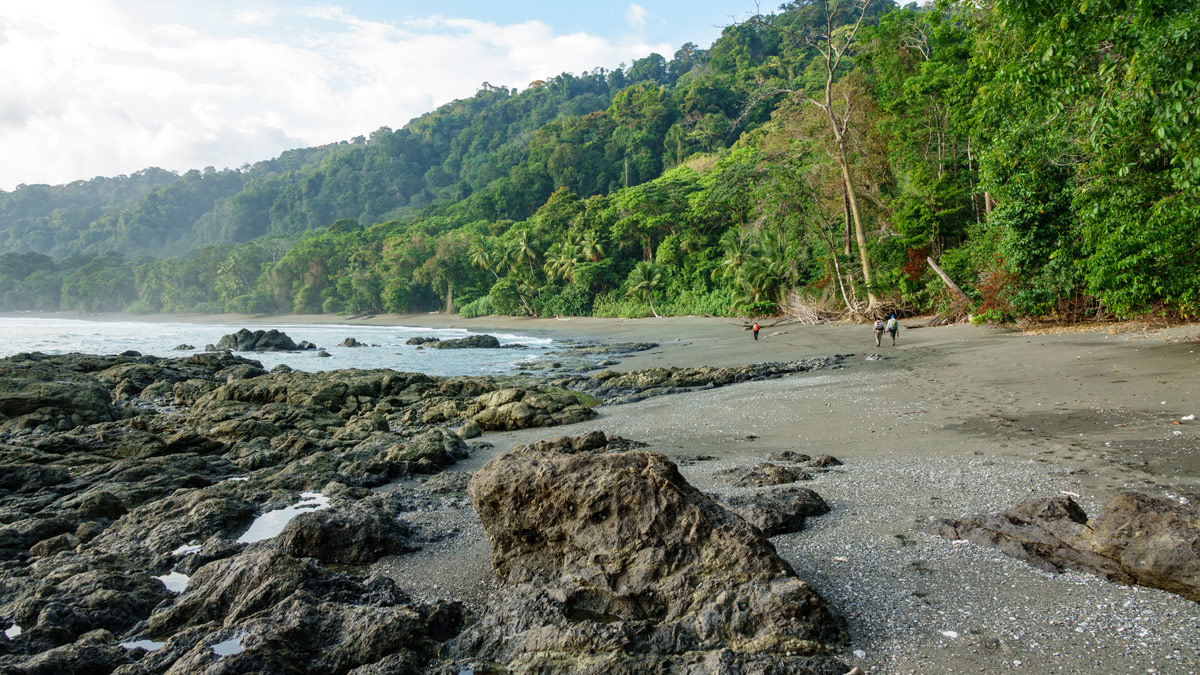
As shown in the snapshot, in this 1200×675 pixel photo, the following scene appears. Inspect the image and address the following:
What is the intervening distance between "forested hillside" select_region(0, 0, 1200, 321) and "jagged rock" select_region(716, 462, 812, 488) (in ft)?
15.5

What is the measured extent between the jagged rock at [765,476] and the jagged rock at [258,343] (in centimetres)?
3474

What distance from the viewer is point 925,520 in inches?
186

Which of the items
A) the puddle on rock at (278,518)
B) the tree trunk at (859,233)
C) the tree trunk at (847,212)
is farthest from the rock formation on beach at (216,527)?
the tree trunk at (847,212)

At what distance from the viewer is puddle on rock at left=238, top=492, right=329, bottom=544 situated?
5869 mm

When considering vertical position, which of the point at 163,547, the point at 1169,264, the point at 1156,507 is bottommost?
the point at 163,547

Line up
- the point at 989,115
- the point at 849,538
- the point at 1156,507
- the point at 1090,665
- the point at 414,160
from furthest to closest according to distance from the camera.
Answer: the point at 414,160 < the point at 989,115 < the point at 849,538 < the point at 1156,507 < the point at 1090,665

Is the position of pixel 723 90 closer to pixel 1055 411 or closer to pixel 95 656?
pixel 1055 411

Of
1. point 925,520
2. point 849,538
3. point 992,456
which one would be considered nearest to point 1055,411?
point 992,456

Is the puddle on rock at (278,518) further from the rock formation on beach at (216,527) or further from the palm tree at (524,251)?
the palm tree at (524,251)

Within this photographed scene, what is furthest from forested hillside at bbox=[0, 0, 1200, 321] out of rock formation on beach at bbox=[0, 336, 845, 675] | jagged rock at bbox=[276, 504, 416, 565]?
jagged rock at bbox=[276, 504, 416, 565]

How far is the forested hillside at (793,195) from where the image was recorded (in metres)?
9.77

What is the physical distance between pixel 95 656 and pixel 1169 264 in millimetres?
16109

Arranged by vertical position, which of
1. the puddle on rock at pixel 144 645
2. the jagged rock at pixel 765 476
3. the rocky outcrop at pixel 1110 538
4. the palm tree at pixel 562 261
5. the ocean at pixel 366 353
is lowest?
the ocean at pixel 366 353

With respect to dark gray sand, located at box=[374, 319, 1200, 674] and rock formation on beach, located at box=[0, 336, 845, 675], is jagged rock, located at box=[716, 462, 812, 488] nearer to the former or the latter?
dark gray sand, located at box=[374, 319, 1200, 674]
